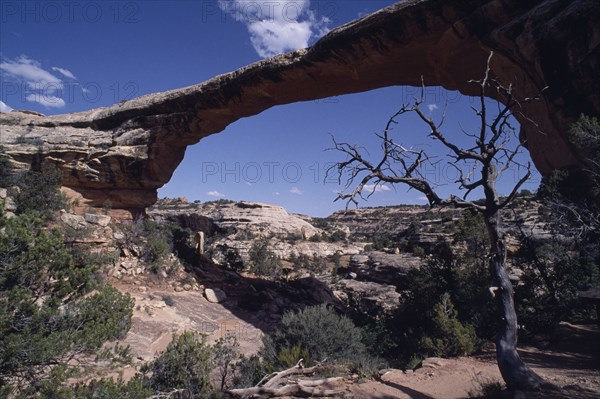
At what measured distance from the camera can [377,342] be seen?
8.54 meters

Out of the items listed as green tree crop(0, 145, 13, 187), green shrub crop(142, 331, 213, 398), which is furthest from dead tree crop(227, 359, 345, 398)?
green tree crop(0, 145, 13, 187)

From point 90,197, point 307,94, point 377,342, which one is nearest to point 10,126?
point 90,197

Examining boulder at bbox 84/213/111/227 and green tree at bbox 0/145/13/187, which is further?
boulder at bbox 84/213/111/227

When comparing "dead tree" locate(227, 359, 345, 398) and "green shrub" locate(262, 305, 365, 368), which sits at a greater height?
"green shrub" locate(262, 305, 365, 368)

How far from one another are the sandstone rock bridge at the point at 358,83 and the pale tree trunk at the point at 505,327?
155 inches

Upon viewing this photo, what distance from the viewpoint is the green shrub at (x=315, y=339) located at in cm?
640

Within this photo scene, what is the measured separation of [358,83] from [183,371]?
31.3ft

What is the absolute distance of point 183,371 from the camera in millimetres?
5074

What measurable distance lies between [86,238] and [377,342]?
9.63m

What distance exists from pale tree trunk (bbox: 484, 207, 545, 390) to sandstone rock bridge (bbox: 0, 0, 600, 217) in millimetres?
3925

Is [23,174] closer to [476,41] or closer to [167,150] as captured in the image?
[167,150]

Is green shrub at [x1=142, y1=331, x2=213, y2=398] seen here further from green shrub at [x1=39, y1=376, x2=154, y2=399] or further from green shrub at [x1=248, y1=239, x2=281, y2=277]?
green shrub at [x1=248, y1=239, x2=281, y2=277]

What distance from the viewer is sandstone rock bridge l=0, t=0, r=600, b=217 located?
23.1 feet

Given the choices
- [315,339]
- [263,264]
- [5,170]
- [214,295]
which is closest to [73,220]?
[5,170]
